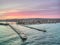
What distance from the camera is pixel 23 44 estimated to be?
4129 mm

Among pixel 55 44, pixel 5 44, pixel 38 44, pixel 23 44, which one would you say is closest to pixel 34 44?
pixel 38 44

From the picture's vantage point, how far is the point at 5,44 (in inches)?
167

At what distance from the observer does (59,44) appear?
4043 millimetres

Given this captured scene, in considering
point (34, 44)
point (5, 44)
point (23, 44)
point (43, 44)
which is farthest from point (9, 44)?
point (43, 44)

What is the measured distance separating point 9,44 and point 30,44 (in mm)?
786

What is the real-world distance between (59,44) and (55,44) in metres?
0.14

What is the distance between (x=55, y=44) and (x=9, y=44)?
1.69m

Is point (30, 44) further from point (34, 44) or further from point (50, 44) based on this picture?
point (50, 44)

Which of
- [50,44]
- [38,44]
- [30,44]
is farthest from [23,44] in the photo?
[50,44]

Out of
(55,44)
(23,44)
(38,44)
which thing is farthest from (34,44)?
(55,44)

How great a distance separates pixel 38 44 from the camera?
4121 millimetres

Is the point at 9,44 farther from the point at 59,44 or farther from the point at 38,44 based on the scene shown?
the point at 59,44

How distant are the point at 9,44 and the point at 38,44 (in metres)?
1.08

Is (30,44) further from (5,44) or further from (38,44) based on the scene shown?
(5,44)
